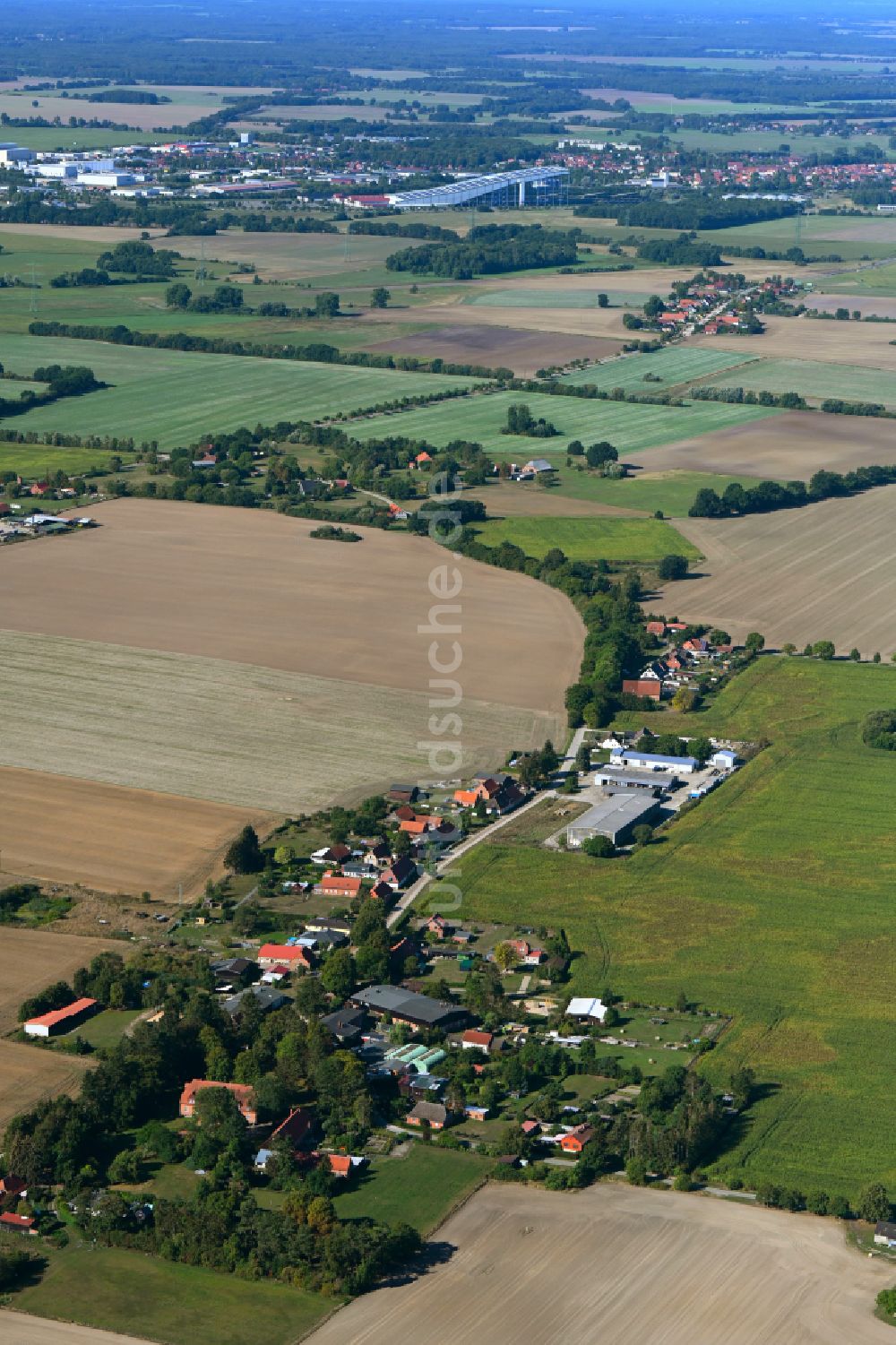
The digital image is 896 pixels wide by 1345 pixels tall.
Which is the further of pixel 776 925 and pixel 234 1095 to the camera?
pixel 776 925

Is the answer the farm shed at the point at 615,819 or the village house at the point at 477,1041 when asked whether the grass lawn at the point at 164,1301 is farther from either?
the farm shed at the point at 615,819

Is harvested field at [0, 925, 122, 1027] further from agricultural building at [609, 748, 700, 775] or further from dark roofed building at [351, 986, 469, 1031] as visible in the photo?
agricultural building at [609, 748, 700, 775]

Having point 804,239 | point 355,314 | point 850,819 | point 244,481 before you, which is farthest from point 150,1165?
point 804,239

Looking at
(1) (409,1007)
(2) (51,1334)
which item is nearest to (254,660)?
(1) (409,1007)

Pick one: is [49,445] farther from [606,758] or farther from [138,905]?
[138,905]

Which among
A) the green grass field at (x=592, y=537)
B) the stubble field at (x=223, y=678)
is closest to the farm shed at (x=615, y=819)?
the stubble field at (x=223, y=678)

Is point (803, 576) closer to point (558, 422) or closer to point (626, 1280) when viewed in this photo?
point (558, 422)
